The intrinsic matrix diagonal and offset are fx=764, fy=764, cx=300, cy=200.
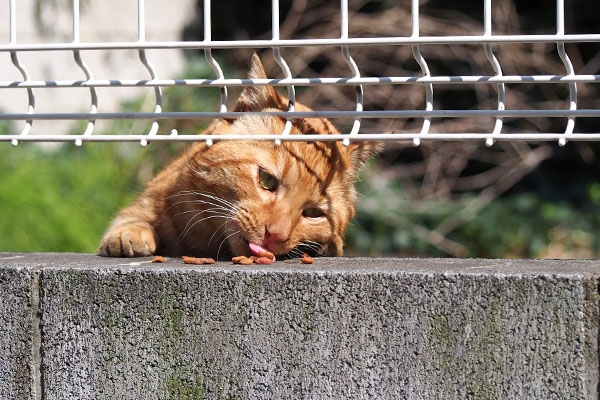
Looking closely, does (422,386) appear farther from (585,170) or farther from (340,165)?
(585,170)

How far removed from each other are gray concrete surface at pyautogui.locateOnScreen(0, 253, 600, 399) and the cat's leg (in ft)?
1.62

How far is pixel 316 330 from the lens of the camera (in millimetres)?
A: 2029

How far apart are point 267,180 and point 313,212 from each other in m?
0.24

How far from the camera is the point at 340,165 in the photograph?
9.69 feet

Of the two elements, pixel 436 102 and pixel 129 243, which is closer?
pixel 129 243

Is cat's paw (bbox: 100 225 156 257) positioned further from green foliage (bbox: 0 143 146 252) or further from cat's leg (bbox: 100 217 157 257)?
green foliage (bbox: 0 143 146 252)

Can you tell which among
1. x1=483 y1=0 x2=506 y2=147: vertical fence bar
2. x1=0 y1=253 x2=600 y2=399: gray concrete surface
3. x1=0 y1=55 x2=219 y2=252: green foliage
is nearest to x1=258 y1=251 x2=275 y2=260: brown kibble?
x1=0 y1=253 x2=600 y2=399: gray concrete surface

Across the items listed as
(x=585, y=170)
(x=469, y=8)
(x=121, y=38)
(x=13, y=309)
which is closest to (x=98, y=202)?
(x=121, y=38)

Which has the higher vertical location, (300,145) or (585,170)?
(300,145)

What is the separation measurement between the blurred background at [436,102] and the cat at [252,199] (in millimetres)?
2758

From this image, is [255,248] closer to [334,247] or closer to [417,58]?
[334,247]

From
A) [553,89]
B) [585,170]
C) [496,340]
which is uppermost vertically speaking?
[496,340]

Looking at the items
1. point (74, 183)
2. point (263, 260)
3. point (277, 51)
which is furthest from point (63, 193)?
point (277, 51)

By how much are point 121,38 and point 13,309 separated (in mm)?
4958
